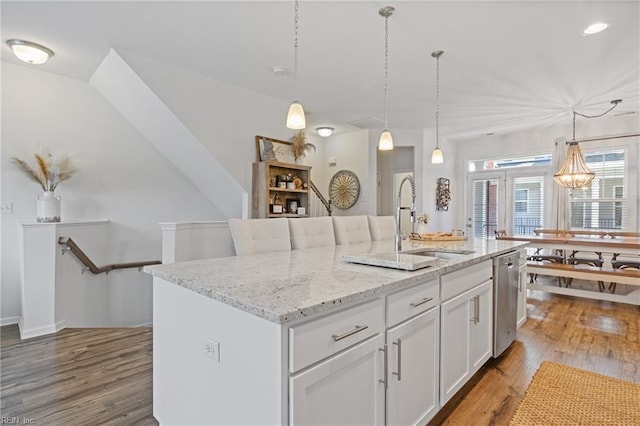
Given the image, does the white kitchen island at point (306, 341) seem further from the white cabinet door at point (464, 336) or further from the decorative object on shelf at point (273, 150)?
the decorative object on shelf at point (273, 150)

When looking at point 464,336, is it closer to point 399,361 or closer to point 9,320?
point 399,361

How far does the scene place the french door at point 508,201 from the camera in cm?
656

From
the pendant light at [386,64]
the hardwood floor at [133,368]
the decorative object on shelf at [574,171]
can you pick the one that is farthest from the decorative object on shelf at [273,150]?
the decorative object on shelf at [574,171]

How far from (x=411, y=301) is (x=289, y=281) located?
0.61 metres

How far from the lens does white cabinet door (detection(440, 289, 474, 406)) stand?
6.17ft

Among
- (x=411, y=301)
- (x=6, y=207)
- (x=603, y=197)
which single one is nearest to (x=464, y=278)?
(x=411, y=301)

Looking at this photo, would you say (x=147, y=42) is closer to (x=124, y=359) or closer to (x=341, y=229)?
(x=341, y=229)

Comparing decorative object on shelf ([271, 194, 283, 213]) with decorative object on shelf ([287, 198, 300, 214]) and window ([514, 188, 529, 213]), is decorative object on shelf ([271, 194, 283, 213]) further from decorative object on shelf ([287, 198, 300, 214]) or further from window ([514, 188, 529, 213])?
window ([514, 188, 529, 213])

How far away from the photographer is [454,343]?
2000mm

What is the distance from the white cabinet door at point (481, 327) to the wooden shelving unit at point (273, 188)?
282 centimetres

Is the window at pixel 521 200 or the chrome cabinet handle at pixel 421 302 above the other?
the window at pixel 521 200

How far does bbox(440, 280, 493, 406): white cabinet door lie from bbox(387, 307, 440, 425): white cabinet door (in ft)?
0.33

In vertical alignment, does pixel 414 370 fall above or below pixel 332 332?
below


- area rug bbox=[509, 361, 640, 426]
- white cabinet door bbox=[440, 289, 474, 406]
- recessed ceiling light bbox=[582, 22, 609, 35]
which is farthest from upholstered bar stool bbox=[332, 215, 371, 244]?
recessed ceiling light bbox=[582, 22, 609, 35]
